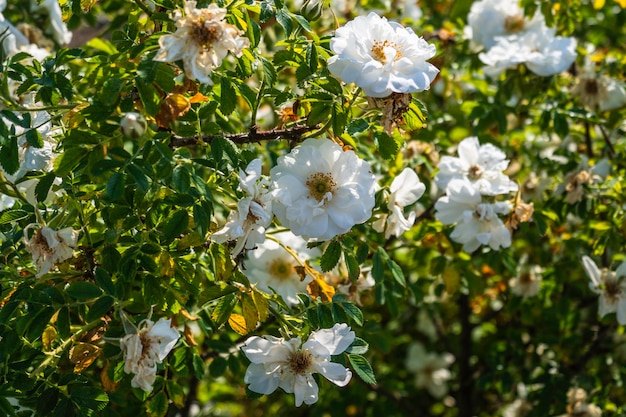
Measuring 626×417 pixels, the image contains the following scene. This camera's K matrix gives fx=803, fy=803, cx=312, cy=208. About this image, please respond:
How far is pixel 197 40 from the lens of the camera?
123cm

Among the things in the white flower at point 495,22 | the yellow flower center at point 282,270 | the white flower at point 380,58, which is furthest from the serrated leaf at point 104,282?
the white flower at point 495,22

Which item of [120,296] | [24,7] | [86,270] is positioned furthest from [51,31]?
[120,296]

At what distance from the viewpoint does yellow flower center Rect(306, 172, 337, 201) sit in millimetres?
1383

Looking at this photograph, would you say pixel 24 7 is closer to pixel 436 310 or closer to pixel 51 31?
pixel 51 31

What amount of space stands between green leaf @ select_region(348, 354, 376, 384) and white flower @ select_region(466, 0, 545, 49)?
1.25m

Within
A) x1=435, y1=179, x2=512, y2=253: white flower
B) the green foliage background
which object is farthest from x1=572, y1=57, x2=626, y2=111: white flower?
x1=435, y1=179, x2=512, y2=253: white flower

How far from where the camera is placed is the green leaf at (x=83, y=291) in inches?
52.0

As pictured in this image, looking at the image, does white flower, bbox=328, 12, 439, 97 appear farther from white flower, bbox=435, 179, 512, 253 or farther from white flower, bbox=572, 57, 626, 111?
white flower, bbox=572, 57, 626, 111

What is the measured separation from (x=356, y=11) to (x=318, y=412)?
1377 mm

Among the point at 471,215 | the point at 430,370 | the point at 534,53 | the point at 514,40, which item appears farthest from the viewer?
the point at 430,370

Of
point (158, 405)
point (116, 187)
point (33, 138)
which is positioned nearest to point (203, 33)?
point (116, 187)

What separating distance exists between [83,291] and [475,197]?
0.89m

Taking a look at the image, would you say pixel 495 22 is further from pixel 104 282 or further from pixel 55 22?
pixel 104 282

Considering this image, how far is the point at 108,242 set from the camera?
1.35m
